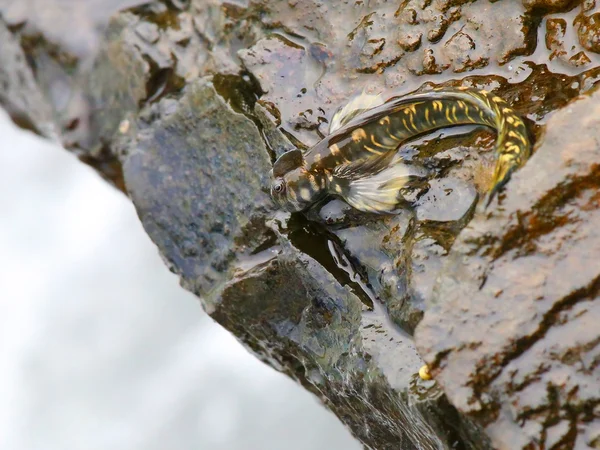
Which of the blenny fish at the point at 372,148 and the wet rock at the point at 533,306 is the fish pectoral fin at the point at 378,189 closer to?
the blenny fish at the point at 372,148

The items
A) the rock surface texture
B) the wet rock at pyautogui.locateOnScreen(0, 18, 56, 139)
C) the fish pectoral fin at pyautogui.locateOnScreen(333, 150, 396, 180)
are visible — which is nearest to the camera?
the rock surface texture

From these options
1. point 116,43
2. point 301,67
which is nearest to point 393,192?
point 301,67

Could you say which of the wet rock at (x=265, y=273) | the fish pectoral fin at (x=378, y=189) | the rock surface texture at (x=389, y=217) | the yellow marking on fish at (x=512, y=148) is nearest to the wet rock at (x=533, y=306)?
the rock surface texture at (x=389, y=217)

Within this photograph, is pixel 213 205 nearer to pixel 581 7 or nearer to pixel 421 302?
pixel 421 302

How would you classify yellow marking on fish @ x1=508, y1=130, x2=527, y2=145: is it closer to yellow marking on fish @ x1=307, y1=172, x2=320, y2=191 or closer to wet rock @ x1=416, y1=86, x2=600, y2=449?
wet rock @ x1=416, y1=86, x2=600, y2=449

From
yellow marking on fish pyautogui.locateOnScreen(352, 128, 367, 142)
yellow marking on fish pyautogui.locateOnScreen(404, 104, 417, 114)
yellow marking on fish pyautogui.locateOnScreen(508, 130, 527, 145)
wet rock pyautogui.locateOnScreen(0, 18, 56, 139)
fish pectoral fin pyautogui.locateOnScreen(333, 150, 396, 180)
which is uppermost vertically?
yellow marking on fish pyautogui.locateOnScreen(508, 130, 527, 145)

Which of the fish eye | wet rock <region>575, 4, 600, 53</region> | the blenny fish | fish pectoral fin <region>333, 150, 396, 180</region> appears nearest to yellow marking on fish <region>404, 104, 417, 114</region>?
the blenny fish

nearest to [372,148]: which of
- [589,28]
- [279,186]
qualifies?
[279,186]
